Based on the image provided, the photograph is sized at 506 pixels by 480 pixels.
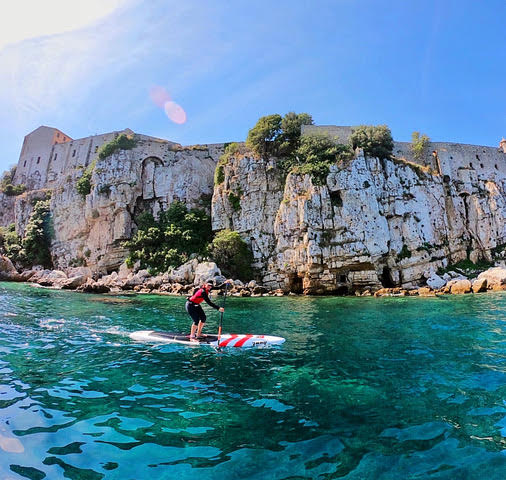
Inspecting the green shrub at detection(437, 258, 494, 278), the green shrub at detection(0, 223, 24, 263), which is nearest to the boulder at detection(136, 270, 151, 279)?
the green shrub at detection(0, 223, 24, 263)

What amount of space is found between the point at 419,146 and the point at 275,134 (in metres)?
16.8

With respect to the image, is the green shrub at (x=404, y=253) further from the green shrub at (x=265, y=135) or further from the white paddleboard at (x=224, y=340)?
the white paddleboard at (x=224, y=340)

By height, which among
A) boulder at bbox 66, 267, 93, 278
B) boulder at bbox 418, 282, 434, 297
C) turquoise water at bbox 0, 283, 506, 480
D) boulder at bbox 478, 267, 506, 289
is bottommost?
turquoise water at bbox 0, 283, 506, 480

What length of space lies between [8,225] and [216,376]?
186 feet

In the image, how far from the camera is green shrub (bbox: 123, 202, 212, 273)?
113 ft

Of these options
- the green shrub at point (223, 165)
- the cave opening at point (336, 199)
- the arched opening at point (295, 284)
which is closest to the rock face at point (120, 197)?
the green shrub at point (223, 165)

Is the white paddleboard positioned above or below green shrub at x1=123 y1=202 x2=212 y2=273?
below

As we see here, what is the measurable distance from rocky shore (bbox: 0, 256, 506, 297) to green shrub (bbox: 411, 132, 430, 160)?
48.3ft

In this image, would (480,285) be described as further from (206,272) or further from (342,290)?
(206,272)

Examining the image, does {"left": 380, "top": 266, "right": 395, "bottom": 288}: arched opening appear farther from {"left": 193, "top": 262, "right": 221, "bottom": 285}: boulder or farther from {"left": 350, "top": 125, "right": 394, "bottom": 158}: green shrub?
{"left": 193, "top": 262, "right": 221, "bottom": 285}: boulder

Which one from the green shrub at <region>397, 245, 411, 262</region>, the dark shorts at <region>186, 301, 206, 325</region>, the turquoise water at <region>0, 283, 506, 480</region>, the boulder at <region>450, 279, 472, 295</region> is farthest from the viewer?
the green shrub at <region>397, 245, 411, 262</region>

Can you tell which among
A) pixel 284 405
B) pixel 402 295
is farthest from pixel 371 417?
pixel 402 295

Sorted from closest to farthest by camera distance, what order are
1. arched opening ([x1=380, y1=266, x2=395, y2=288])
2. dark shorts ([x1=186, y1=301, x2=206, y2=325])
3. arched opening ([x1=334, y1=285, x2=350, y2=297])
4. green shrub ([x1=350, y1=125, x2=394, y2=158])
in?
dark shorts ([x1=186, y1=301, x2=206, y2=325]) < arched opening ([x1=334, y1=285, x2=350, y2=297]) < arched opening ([x1=380, y1=266, x2=395, y2=288]) < green shrub ([x1=350, y1=125, x2=394, y2=158])

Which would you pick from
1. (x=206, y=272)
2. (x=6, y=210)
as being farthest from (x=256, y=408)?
(x=6, y=210)
